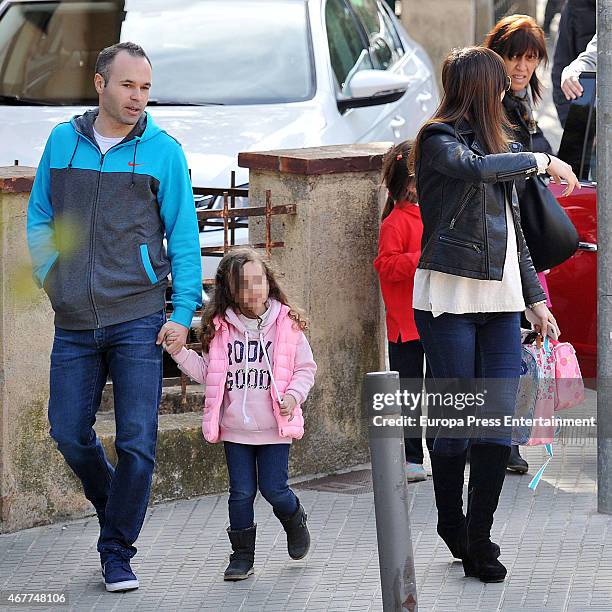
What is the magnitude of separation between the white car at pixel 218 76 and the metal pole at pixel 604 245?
2.09m

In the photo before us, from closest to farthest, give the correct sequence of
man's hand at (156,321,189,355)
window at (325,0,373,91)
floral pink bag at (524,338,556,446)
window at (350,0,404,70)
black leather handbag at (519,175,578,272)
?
man's hand at (156,321,189,355), black leather handbag at (519,175,578,272), floral pink bag at (524,338,556,446), window at (325,0,373,91), window at (350,0,404,70)

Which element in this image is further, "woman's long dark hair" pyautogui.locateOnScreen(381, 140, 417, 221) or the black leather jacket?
"woman's long dark hair" pyautogui.locateOnScreen(381, 140, 417, 221)

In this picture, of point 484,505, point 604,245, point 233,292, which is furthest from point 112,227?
point 604,245

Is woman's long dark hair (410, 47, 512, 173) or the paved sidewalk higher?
woman's long dark hair (410, 47, 512, 173)

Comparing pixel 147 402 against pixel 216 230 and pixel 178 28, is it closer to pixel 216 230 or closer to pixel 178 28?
pixel 216 230

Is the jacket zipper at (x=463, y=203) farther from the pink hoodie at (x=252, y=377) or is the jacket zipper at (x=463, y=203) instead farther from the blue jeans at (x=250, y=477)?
the blue jeans at (x=250, y=477)

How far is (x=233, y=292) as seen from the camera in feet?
16.9

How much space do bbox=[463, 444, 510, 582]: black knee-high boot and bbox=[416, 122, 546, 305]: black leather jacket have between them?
0.61m

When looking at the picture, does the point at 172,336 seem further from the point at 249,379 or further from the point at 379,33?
the point at 379,33

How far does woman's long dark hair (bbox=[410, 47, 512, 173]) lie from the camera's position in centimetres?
487

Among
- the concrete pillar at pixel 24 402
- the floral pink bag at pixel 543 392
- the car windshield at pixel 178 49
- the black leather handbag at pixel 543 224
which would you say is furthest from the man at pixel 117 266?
the car windshield at pixel 178 49

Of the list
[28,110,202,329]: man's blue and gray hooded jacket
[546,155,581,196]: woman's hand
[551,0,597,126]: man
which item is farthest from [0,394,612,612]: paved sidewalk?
[551,0,597,126]: man

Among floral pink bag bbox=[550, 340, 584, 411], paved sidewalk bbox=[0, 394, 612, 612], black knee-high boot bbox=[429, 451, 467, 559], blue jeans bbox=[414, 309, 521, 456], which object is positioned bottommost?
paved sidewalk bbox=[0, 394, 612, 612]

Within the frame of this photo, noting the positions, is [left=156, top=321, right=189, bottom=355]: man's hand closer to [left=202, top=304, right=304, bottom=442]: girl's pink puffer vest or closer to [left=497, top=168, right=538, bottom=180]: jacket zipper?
[left=202, top=304, right=304, bottom=442]: girl's pink puffer vest
